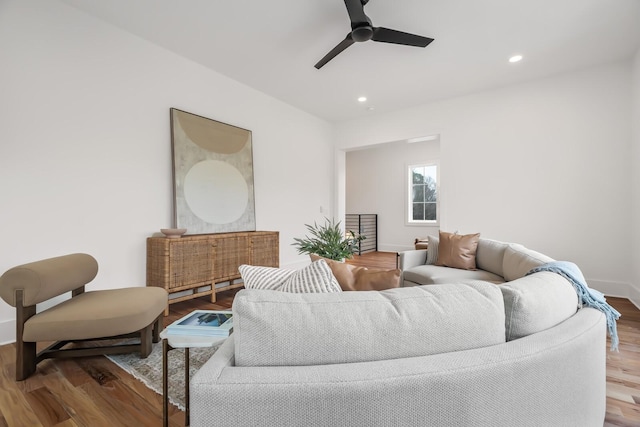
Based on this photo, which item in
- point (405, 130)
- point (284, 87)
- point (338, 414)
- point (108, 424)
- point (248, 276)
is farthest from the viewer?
point (405, 130)

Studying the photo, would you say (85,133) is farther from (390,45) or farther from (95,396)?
(390,45)

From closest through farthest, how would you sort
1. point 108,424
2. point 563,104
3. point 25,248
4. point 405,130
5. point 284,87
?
point 108,424 → point 25,248 → point 563,104 → point 284,87 → point 405,130

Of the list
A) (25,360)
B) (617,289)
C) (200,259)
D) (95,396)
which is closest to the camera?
(95,396)

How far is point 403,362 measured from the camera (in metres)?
0.73

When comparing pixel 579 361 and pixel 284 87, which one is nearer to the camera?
pixel 579 361

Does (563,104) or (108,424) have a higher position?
(563,104)

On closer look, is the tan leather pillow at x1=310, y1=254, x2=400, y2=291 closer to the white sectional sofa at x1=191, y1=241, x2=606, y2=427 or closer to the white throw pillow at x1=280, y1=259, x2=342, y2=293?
the white throw pillow at x1=280, y1=259, x2=342, y2=293

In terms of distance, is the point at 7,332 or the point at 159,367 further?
the point at 7,332

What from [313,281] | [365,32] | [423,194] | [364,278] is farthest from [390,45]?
[423,194]

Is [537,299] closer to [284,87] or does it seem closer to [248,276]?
[248,276]

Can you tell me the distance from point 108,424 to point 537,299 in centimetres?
191

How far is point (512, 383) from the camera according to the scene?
2.44 ft

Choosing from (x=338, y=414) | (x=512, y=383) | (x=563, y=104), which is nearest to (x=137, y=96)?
(x=338, y=414)

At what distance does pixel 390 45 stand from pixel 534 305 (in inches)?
118
